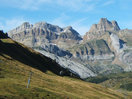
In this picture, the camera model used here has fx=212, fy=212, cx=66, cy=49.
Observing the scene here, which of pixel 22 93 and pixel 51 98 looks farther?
pixel 51 98

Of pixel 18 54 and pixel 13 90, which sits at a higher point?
pixel 18 54

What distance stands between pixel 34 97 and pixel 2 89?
1099cm

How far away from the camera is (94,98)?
11781cm

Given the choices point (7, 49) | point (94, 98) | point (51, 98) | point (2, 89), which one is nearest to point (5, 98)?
point (2, 89)

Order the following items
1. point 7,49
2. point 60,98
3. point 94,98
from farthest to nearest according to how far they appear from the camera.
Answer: point 7,49
point 94,98
point 60,98

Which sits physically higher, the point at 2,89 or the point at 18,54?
the point at 18,54

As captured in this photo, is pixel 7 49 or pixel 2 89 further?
pixel 7 49

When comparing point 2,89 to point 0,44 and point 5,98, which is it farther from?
point 0,44

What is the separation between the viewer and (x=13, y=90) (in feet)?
243

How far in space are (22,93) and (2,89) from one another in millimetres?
6772

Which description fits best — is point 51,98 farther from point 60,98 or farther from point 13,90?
point 13,90

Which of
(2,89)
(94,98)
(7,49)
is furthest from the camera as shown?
(7,49)

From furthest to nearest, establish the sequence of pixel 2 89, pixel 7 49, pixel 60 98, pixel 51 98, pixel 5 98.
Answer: pixel 7 49, pixel 60 98, pixel 51 98, pixel 2 89, pixel 5 98

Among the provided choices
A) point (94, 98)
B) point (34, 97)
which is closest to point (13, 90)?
point (34, 97)
